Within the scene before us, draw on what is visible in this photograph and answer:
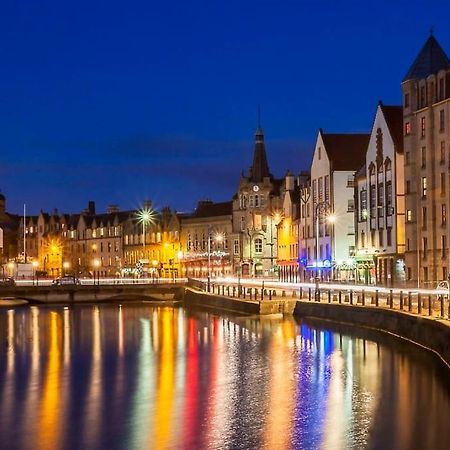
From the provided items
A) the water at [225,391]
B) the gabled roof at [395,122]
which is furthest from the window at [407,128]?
the water at [225,391]

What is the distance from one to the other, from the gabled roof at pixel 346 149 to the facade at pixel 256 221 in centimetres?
3043

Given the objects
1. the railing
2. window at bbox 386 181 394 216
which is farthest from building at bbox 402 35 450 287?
the railing

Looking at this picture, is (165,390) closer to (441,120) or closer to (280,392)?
(280,392)

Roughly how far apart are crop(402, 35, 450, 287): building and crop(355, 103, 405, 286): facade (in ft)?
11.7

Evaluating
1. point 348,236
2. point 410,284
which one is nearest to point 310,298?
point 410,284

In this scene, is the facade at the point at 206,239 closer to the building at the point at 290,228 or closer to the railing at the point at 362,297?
the building at the point at 290,228

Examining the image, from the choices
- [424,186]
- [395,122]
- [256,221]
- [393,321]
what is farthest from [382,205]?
[256,221]

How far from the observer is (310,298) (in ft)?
259

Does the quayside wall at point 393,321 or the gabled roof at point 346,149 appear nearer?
the quayside wall at point 393,321

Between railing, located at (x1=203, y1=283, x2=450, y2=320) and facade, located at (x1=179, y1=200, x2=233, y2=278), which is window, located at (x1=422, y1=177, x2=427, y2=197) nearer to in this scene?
railing, located at (x1=203, y1=283, x2=450, y2=320)

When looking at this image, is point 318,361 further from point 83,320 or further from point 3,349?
point 83,320

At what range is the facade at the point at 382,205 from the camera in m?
92.8

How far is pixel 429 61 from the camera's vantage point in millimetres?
88188

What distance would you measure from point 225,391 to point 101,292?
7801 cm
